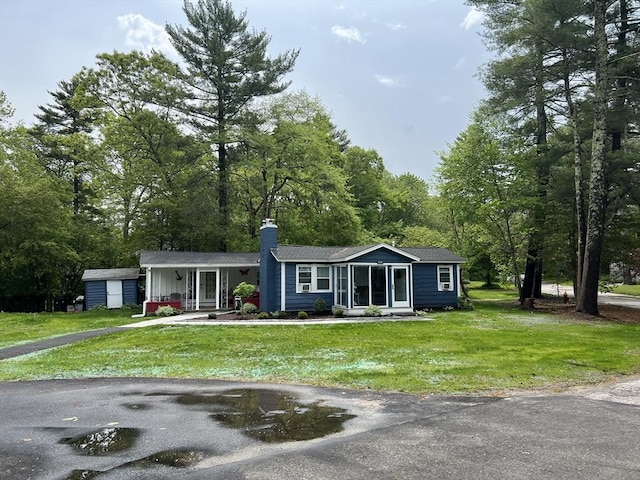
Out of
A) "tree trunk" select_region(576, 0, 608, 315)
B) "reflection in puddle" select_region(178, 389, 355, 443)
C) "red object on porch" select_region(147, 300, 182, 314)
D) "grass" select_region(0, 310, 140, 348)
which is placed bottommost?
"reflection in puddle" select_region(178, 389, 355, 443)

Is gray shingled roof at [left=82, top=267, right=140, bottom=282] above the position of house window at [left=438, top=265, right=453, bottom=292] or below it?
above

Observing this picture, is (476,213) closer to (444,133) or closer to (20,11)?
(444,133)

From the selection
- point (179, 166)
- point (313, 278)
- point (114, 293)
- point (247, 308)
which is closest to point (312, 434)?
point (313, 278)

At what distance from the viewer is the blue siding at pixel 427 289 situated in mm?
21781

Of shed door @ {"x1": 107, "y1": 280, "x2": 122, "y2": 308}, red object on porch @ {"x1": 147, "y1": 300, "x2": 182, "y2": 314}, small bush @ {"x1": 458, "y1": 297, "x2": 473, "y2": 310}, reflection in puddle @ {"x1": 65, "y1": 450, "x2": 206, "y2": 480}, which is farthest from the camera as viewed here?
shed door @ {"x1": 107, "y1": 280, "x2": 122, "y2": 308}

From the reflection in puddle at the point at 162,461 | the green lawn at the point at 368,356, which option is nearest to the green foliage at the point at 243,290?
the green lawn at the point at 368,356

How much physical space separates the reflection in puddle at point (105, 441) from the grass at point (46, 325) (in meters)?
9.67

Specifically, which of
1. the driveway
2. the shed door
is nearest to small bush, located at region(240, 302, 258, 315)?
the shed door

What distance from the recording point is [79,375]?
27.8 feet

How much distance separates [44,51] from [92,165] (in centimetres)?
1044

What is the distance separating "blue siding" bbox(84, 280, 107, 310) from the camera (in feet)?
82.0

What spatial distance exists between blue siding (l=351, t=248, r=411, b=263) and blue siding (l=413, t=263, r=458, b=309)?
232 centimetres

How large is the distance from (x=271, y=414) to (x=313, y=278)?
14204 millimetres

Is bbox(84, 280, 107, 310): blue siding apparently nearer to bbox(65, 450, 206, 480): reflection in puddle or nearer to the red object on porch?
the red object on porch
